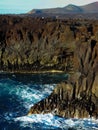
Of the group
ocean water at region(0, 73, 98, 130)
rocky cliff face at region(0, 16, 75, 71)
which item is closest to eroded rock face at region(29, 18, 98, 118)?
ocean water at region(0, 73, 98, 130)

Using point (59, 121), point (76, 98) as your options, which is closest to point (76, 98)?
point (76, 98)

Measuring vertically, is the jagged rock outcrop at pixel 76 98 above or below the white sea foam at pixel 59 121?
above

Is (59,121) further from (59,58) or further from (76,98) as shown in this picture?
(59,58)

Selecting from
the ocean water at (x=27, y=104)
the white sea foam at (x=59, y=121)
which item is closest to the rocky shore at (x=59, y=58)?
the white sea foam at (x=59, y=121)

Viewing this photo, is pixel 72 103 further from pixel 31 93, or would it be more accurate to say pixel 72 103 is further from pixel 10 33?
pixel 10 33

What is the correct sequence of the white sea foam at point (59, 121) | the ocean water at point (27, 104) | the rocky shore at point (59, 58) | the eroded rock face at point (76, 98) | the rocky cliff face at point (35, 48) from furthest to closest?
the rocky cliff face at point (35, 48) < the rocky shore at point (59, 58) < the eroded rock face at point (76, 98) < the ocean water at point (27, 104) < the white sea foam at point (59, 121)

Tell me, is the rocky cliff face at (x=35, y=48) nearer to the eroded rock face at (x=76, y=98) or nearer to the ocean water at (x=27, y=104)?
the ocean water at (x=27, y=104)

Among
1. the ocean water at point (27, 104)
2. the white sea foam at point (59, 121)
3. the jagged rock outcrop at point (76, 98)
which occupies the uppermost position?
the jagged rock outcrop at point (76, 98)
